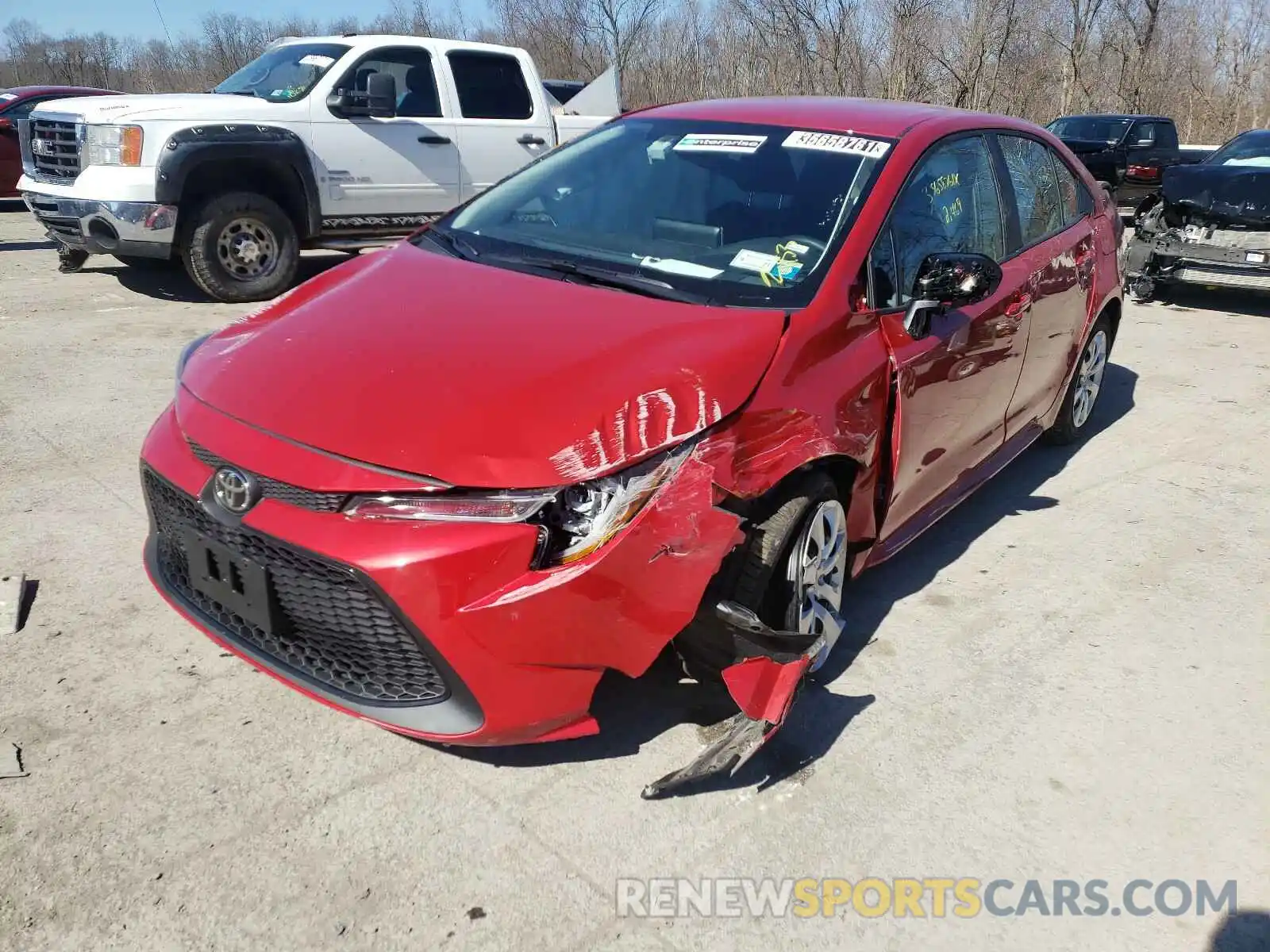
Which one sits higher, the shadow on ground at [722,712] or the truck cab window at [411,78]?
the truck cab window at [411,78]

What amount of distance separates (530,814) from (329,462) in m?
1.02

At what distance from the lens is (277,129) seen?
8.05 meters

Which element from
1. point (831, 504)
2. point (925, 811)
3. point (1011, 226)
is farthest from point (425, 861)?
point (1011, 226)

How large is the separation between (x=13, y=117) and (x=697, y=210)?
1219cm

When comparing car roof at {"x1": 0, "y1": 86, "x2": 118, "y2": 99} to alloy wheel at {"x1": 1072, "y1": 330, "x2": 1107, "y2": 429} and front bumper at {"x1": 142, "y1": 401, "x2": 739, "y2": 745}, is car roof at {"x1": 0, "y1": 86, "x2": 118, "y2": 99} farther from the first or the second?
front bumper at {"x1": 142, "y1": 401, "x2": 739, "y2": 745}

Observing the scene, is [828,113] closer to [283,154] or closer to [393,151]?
[283,154]

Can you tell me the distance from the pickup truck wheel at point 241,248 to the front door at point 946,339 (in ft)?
19.5

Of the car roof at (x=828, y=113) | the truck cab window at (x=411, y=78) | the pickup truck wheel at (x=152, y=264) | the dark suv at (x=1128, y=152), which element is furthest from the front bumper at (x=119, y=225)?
the dark suv at (x=1128, y=152)

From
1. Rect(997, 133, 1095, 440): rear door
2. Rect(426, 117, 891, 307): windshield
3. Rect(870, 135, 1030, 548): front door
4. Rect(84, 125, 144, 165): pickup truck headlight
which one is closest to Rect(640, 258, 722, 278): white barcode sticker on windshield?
Rect(426, 117, 891, 307): windshield

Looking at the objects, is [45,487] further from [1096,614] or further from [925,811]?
[1096,614]

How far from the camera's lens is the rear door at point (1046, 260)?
4293 millimetres

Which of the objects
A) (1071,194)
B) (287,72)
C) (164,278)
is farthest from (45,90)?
(1071,194)

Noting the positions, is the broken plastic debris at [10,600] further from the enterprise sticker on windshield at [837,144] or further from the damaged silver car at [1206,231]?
the damaged silver car at [1206,231]

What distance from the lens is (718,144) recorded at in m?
3.70
